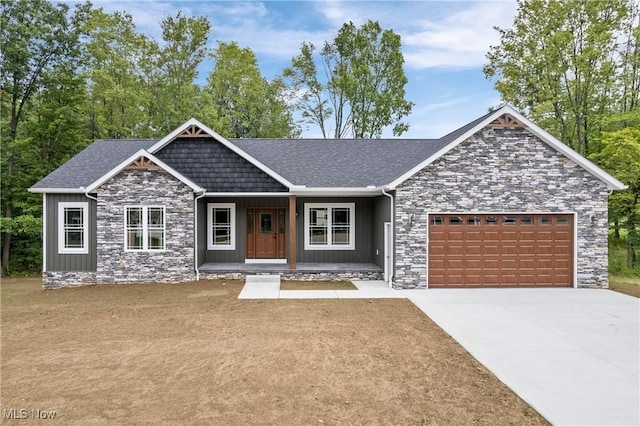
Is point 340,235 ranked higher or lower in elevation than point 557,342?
higher

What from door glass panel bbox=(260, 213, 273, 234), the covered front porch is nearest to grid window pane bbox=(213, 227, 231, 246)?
door glass panel bbox=(260, 213, 273, 234)

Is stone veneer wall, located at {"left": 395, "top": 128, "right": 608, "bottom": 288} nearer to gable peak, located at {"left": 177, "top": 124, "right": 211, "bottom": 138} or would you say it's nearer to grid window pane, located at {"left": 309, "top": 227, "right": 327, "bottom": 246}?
grid window pane, located at {"left": 309, "top": 227, "right": 327, "bottom": 246}

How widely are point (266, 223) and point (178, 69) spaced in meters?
14.2

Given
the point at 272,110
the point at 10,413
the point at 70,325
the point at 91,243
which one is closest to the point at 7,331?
the point at 70,325

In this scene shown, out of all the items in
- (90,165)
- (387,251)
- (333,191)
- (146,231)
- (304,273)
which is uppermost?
(90,165)

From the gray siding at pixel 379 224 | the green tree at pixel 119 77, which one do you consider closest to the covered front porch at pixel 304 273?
the gray siding at pixel 379 224

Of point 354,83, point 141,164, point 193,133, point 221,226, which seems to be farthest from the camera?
point 354,83

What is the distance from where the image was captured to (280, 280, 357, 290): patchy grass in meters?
11.3

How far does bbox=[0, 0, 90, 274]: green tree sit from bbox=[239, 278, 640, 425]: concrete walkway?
13.9m

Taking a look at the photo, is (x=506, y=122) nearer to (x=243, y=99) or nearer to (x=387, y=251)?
(x=387, y=251)

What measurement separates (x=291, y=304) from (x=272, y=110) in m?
20.7

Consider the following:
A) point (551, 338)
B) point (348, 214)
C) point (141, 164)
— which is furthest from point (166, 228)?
point (551, 338)

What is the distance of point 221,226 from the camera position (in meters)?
14.3

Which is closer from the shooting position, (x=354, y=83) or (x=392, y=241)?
(x=392, y=241)
